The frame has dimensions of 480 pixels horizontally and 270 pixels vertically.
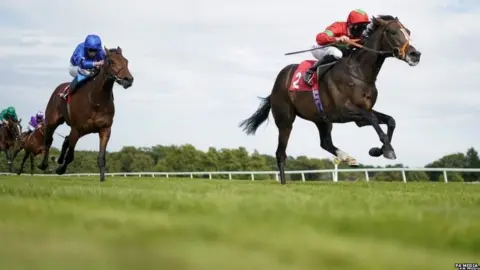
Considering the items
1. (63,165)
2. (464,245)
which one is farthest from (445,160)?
(464,245)

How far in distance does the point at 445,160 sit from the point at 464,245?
3446 inches

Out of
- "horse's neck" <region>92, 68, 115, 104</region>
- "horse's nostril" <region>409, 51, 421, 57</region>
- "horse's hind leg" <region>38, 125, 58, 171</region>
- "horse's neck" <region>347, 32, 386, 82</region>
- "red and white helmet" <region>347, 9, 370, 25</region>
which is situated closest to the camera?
"horse's nostril" <region>409, 51, 421, 57</region>

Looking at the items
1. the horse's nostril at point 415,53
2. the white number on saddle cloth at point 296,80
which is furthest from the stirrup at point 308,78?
the horse's nostril at point 415,53

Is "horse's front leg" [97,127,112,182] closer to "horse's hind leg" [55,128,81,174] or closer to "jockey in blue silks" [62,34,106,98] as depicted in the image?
"horse's hind leg" [55,128,81,174]

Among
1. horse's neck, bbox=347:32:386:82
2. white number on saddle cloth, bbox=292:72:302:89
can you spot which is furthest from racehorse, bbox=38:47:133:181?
horse's neck, bbox=347:32:386:82

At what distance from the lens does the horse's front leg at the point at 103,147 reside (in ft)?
36.2

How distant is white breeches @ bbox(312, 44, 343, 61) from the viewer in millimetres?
9859

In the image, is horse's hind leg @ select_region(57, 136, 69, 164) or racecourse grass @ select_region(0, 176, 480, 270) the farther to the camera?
horse's hind leg @ select_region(57, 136, 69, 164)

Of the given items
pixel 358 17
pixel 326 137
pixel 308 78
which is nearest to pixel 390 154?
pixel 308 78

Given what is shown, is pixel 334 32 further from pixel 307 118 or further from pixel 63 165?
pixel 63 165

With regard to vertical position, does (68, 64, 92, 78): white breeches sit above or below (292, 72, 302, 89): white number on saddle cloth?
above

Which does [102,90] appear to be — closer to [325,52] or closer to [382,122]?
[325,52]

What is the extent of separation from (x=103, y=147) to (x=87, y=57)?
1908 mm

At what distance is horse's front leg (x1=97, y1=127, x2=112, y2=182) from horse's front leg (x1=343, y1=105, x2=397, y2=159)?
14.6ft
